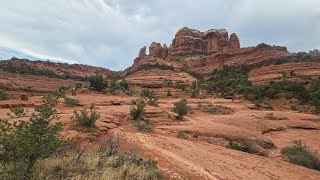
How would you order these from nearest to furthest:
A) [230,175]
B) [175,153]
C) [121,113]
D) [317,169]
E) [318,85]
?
[230,175] < [175,153] < [317,169] < [121,113] < [318,85]

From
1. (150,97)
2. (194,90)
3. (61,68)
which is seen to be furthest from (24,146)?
(61,68)

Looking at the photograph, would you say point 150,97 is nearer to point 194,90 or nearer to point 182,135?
point 182,135

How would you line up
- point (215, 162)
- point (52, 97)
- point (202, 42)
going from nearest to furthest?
point (52, 97) → point (215, 162) → point (202, 42)

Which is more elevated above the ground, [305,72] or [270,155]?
[305,72]

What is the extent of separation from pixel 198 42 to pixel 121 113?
94934 millimetres

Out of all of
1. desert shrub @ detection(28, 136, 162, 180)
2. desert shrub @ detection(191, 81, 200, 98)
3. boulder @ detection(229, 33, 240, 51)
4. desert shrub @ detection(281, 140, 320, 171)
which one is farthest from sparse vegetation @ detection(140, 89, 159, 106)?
boulder @ detection(229, 33, 240, 51)

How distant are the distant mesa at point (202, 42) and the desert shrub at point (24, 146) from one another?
10073 cm

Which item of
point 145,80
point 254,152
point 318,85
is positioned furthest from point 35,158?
point 145,80

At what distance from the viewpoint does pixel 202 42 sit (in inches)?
4294

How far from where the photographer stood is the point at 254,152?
13.2m

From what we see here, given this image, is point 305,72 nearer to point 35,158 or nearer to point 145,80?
point 145,80

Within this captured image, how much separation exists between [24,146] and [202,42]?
353ft

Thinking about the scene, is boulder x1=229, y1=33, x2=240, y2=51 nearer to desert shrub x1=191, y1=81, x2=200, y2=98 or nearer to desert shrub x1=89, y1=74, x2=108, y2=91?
desert shrub x1=191, y1=81, x2=200, y2=98

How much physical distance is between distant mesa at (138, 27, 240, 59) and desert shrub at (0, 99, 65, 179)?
100731 millimetres
